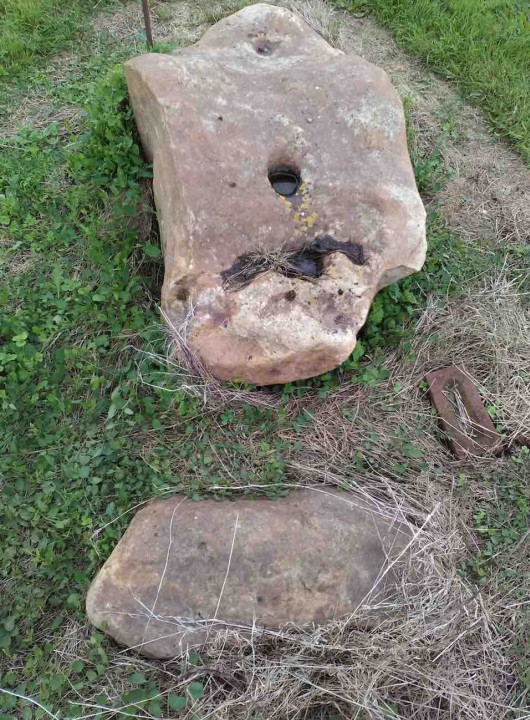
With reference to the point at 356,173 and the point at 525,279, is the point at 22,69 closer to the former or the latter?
the point at 356,173

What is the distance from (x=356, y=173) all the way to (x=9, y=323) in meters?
1.90

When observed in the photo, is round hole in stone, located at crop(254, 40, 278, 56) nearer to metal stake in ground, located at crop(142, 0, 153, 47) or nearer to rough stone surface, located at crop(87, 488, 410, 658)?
metal stake in ground, located at crop(142, 0, 153, 47)

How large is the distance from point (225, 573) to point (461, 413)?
1511 mm

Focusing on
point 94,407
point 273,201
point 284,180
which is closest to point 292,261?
point 273,201

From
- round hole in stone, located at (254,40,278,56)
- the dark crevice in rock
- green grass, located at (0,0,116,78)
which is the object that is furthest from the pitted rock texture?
green grass, located at (0,0,116,78)

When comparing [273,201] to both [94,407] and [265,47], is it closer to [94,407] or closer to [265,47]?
[265,47]

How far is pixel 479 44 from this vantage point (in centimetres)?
428

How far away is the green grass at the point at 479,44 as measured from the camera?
409cm

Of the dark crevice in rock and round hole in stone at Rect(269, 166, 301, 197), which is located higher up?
round hole in stone at Rect(269, 166, 301, 197)

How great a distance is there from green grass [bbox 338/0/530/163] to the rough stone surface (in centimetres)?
311

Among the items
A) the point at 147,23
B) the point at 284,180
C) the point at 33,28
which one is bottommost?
the point at 284,180

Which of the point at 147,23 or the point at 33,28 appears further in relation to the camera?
the point at 33,28

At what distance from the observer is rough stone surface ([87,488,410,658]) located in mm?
2314

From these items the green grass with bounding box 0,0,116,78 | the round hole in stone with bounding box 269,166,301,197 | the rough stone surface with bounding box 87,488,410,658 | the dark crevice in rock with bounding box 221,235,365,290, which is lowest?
the rough stone surface with bounding box 87,488,410,658
